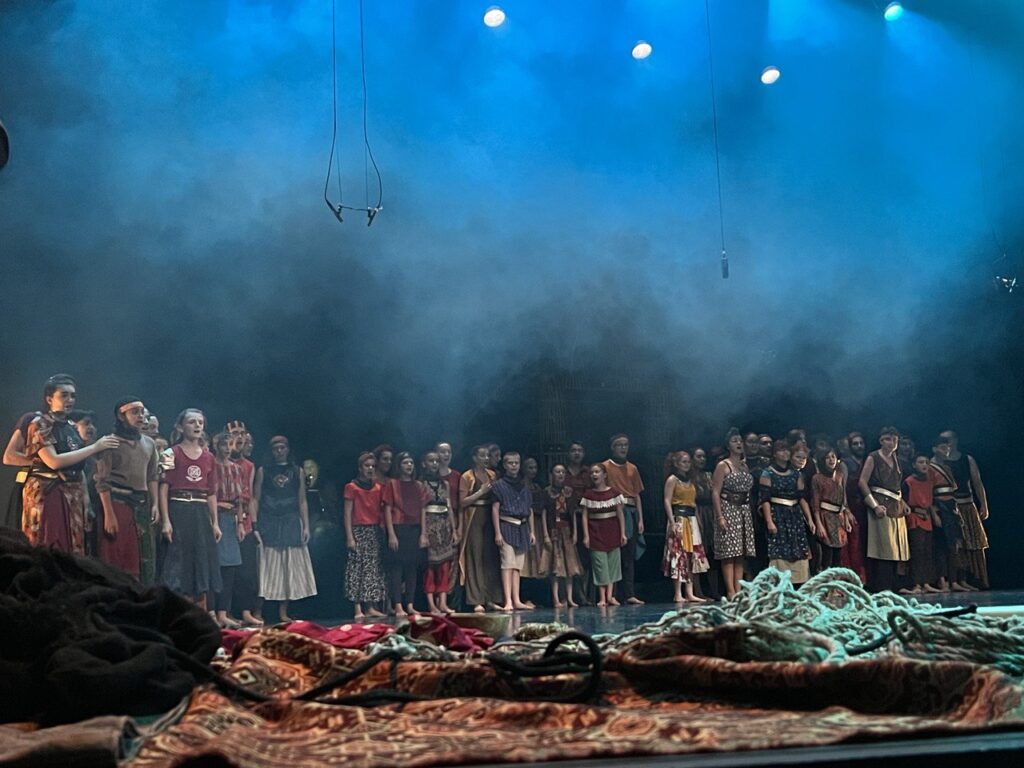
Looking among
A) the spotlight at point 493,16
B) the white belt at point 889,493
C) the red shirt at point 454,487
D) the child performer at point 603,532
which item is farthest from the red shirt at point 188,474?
the white belt at point 889,493

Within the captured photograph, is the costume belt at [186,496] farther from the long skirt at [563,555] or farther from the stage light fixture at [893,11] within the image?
the stage light fixture at [893,11]

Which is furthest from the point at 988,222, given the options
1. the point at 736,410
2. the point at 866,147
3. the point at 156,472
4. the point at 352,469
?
the point at 156,472

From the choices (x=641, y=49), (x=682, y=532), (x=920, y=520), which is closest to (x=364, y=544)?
(x=682, y=532)

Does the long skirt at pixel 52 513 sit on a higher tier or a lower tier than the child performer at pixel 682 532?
higher

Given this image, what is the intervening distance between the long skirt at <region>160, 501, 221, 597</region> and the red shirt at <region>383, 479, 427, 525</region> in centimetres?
141

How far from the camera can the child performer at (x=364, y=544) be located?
753cm

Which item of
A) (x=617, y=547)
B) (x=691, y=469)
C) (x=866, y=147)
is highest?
(x=866, y=147)

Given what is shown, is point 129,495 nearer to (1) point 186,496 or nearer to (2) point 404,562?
(1) point 186,496

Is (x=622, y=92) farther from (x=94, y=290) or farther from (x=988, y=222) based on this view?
(x=94, y=290)

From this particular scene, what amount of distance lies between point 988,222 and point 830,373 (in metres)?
2.31

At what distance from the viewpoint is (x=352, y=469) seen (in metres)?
8.91

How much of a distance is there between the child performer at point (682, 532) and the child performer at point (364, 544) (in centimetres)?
240

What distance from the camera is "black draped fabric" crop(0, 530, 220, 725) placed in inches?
52.8

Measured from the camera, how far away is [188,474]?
6824 mm
